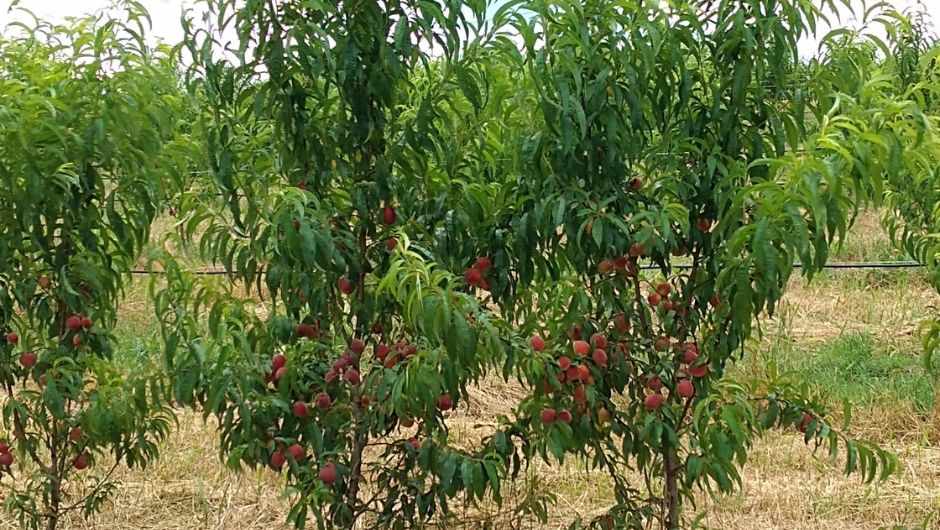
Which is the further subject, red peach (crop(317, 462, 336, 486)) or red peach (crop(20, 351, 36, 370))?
red peach (crop(20, 351, 36, 370))

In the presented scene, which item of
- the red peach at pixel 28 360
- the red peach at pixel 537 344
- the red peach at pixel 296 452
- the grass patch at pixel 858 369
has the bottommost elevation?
the grass patch at pixel 858 369

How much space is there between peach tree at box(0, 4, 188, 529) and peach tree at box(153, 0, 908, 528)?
23 cm

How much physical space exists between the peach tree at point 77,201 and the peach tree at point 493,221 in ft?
0.75

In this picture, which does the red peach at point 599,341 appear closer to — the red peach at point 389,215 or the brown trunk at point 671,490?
the brown trunk at point 671,490

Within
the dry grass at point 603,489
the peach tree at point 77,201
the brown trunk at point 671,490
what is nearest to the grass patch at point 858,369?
the dry grass at point 603,489

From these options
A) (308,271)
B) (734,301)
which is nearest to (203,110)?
(308,271)

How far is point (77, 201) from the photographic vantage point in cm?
270

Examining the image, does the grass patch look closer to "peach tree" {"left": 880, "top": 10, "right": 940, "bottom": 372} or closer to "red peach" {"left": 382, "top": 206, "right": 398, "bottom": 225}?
"peach tree" {"left": 880, "top": 10, "right": 940, "bottom": 372}

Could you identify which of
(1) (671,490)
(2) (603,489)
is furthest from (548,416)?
(2) (603,489)

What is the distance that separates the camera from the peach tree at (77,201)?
253cm

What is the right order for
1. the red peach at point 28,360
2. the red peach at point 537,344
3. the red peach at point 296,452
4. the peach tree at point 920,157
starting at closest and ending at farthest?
the peach tree at point 920,157 < the red peach at point 537,344 < the red peach at point 296,452 < the red peach at point 28,360

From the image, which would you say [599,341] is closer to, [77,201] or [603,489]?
[77,201]

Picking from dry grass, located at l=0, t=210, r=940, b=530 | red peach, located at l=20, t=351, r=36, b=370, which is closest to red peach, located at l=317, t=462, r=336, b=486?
dry grass, located at l=0, t=210, r=940, b=530

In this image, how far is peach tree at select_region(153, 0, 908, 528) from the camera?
7.52 ft
